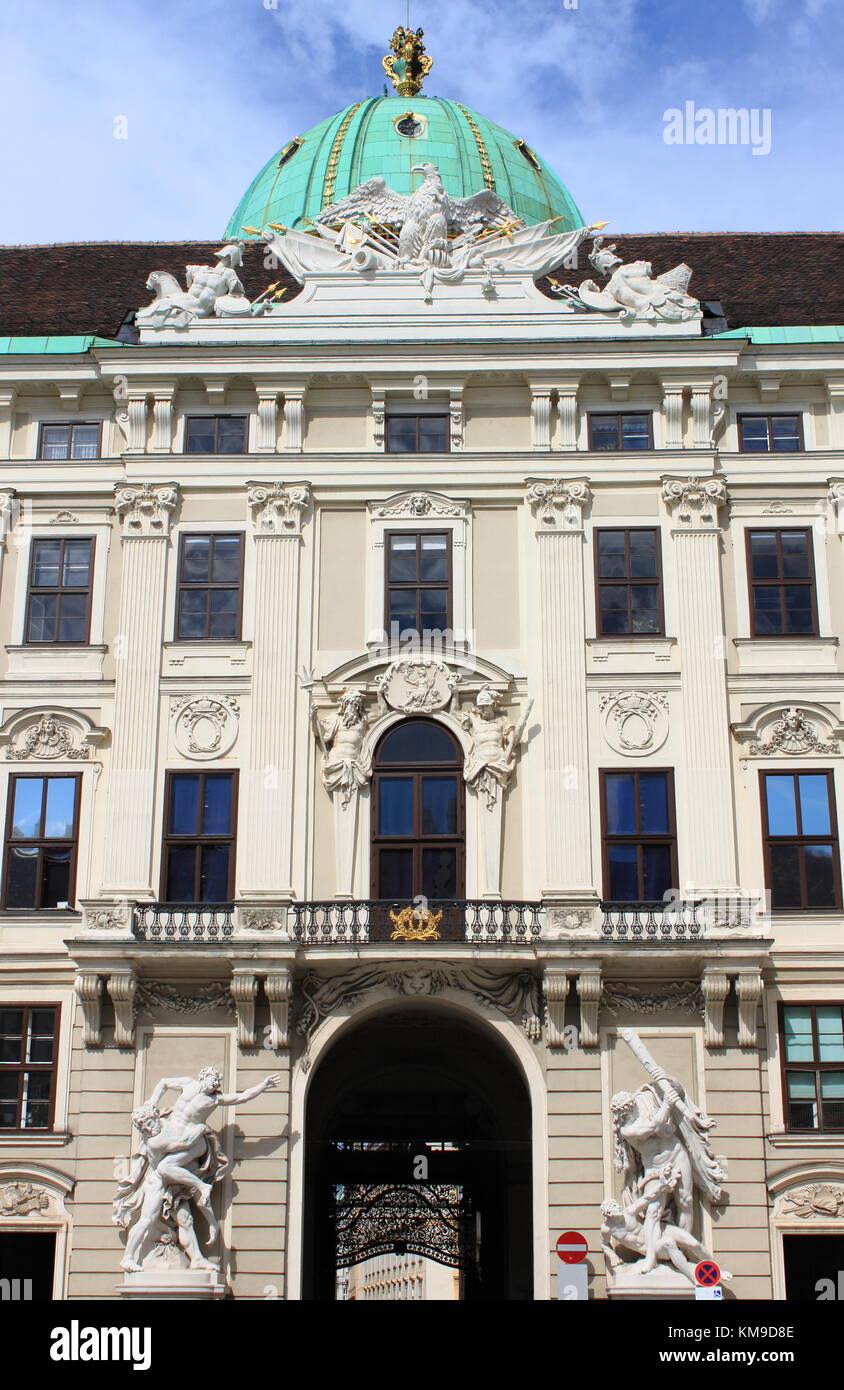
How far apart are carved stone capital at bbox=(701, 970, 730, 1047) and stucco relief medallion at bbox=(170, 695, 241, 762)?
842cm

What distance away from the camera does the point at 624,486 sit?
1198 inches

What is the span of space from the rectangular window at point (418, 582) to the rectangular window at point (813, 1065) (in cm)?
837

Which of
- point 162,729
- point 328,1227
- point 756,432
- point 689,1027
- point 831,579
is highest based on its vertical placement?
point 756,432

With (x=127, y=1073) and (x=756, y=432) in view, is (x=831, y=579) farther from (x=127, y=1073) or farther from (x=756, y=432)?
(x=127, y=1073)

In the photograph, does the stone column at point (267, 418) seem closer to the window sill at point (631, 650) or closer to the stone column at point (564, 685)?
the stone column at point (564, 685)

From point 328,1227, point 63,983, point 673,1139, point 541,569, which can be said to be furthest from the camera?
point 328,1227

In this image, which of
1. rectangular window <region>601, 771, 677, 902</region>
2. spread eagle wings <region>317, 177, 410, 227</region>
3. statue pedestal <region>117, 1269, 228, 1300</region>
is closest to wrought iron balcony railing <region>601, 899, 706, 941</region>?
rectangular window <region>601, 771, 677, 902</region>

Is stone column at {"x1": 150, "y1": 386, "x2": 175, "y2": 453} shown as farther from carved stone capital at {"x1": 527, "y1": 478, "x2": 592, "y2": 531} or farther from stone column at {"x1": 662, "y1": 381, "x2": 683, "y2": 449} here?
stone column at {"x1": 662, "y1": 381, "x2": 683, "y2": 449}

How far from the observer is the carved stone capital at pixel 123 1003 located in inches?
1070

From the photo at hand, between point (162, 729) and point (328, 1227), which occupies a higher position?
point (162, 729)

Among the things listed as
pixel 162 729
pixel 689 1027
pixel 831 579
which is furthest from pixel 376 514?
pixel 689 1027

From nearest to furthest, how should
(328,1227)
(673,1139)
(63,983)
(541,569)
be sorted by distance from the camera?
(673,1139) < (63,983) < (541,569) < (328,1227)

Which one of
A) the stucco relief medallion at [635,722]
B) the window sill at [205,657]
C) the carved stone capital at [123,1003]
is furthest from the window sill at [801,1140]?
the window sill at [205,657]

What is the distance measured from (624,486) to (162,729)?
872 centimetres
